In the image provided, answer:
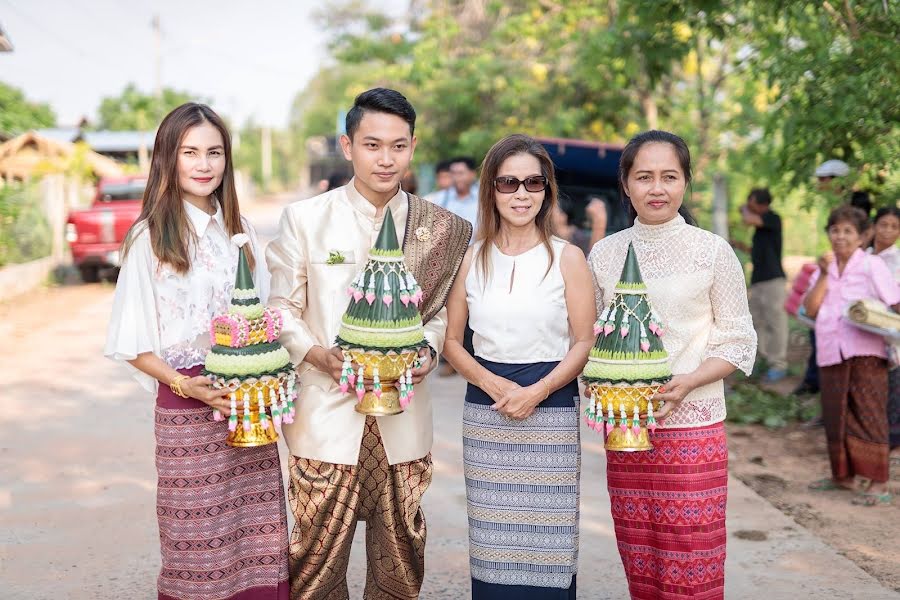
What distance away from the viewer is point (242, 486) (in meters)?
3.22

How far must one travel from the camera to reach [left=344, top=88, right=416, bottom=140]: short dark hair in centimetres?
311

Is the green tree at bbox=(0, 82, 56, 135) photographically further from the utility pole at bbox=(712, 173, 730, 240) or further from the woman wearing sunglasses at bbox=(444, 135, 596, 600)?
the woman wearing sunglasses at bbox=(444, 135, 596, 600)

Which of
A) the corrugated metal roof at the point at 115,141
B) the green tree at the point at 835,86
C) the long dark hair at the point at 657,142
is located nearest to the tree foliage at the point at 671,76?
the green tree at the point at 835,86

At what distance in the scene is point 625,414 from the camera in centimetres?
289

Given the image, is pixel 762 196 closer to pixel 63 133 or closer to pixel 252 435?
pixel 252 435

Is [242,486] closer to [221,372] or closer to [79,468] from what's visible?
[221,372]

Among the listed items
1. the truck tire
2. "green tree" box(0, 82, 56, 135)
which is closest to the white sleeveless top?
the truck tire

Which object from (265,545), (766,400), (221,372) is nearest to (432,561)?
(265,545)

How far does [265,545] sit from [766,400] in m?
5.46

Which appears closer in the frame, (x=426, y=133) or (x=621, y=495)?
(x=621, y=495)

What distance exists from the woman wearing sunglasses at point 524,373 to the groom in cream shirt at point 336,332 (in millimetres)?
194

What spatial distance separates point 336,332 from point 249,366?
434 mm

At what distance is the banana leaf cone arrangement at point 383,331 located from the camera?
2912 millimetres

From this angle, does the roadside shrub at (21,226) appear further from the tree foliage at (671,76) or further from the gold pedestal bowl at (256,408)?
the gold pedestal bowl at (256,408)
